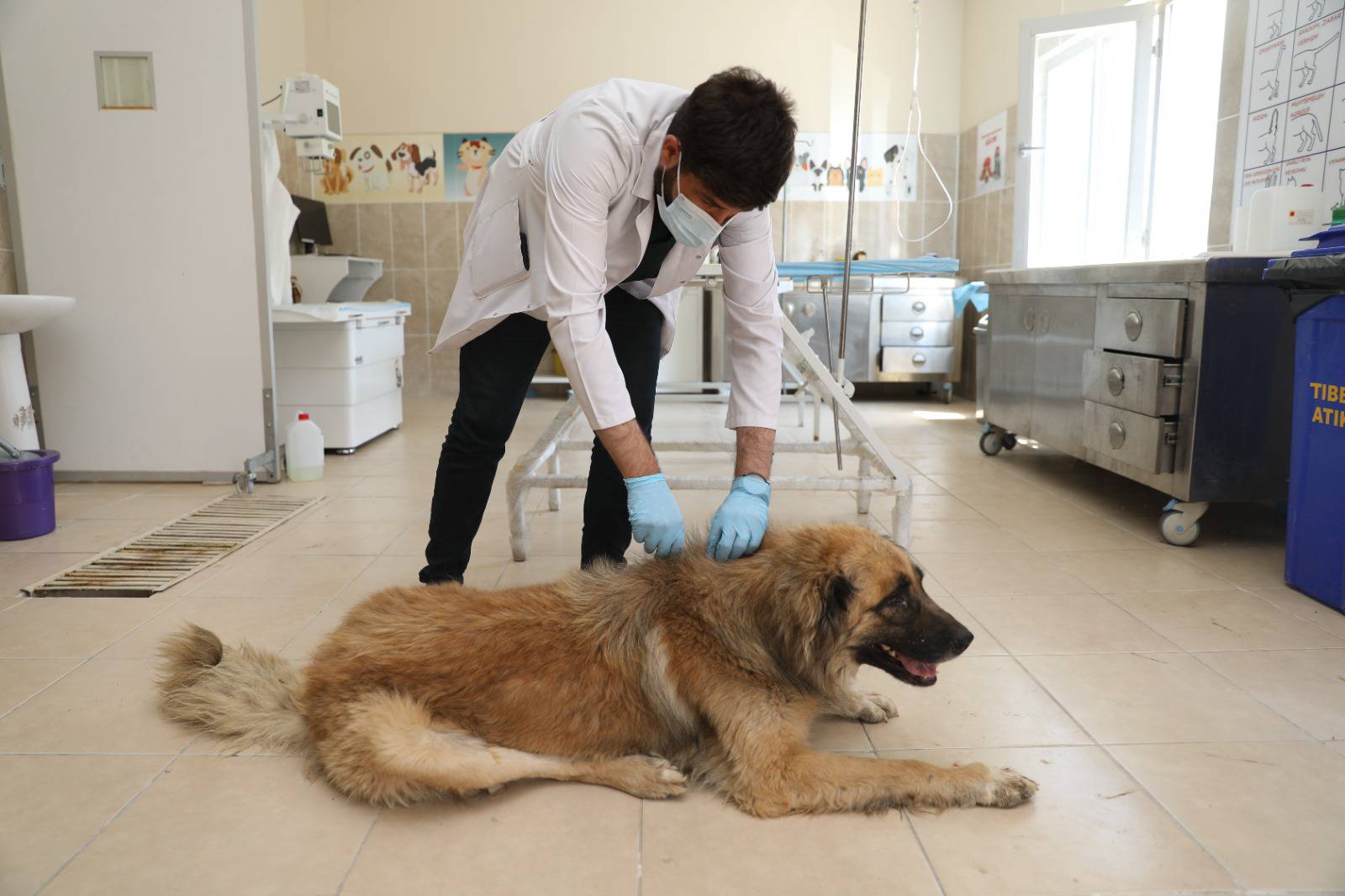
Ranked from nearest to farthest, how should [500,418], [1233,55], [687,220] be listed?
[687,220] < [500,418] < [1233,55]

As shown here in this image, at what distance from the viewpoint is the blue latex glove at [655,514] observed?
1664 mm

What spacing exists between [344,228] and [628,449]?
6.04m

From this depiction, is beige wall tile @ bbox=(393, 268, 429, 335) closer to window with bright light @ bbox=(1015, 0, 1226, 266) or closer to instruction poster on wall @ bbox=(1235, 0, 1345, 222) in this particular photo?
window with bright light @ bbox=(1015, 0, 1226, 266)

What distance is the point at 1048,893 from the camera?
4.12 ft

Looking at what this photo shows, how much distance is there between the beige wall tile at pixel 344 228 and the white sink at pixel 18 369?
3.69 metres

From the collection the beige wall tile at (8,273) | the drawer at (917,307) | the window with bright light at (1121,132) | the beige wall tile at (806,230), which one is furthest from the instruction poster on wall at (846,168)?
the beige wall tile at (8,273)

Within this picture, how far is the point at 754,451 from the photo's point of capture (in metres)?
1.91

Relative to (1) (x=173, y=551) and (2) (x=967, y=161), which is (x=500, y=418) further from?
(2) (x=967, y=161)

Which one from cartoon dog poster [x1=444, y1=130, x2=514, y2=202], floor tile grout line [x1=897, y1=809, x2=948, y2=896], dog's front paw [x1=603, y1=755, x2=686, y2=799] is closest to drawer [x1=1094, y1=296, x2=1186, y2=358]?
floor tile grout line [x1=897, y1=809, x2=948, y2=896]

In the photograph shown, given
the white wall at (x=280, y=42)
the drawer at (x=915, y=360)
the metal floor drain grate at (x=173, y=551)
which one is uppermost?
the white wall at (x=280, y=42)

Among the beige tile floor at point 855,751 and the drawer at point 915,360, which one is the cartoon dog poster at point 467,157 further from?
the beige tile floor at point 855,751

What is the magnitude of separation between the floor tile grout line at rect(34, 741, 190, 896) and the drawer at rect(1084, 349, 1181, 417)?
9.56 ft

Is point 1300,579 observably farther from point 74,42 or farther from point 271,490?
point 74,42

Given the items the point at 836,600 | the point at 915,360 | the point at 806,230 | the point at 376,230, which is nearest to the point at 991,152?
the point at 806,230
